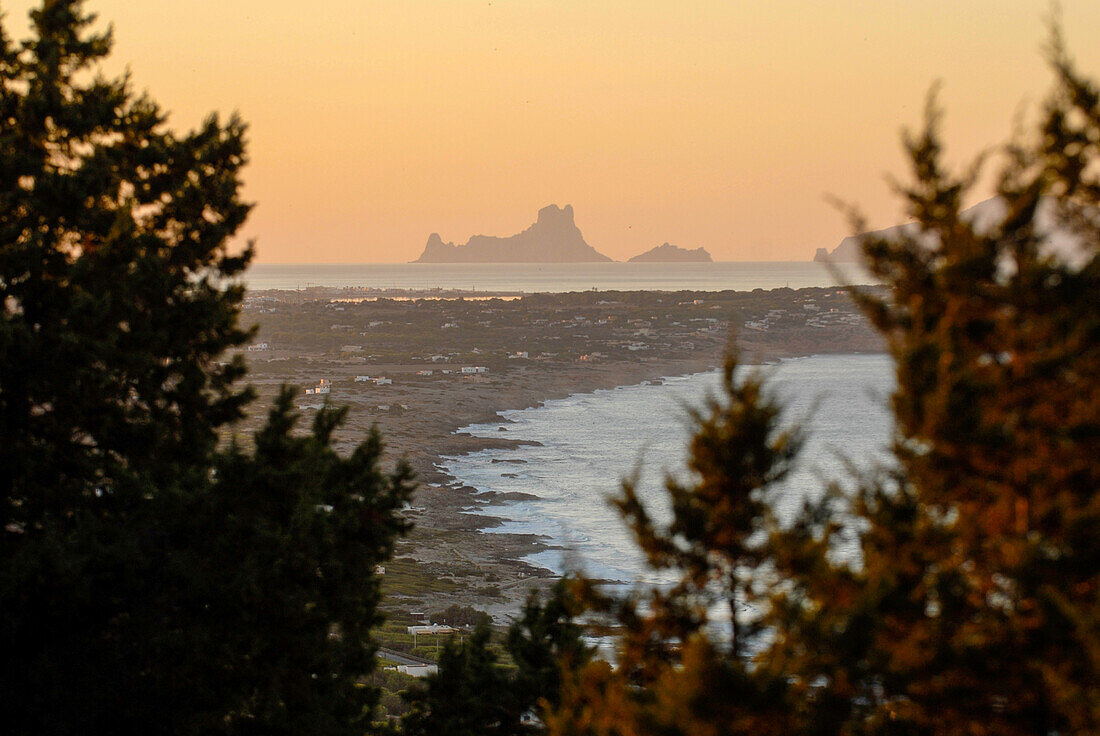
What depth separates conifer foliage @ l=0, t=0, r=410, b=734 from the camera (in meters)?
10.9

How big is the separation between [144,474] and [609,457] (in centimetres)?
5328

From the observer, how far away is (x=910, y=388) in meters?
7.32

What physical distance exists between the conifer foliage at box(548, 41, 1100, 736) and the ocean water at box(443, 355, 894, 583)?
592 inches

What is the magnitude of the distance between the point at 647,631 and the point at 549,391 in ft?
287

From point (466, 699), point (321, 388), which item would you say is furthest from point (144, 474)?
point (321, 388)

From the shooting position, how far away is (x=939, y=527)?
746cm

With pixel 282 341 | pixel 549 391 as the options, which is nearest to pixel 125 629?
pixel 549 391

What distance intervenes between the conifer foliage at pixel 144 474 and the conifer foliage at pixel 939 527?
5.00 m

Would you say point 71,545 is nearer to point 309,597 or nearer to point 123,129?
point 309,597

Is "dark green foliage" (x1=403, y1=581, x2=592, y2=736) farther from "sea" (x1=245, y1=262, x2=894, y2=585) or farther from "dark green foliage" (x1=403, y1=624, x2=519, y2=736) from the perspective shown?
"sea" (x1=245, y1=262, x2=894, y2=585)

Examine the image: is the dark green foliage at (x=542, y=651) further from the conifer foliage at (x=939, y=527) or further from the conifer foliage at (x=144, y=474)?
the conifer foliage at (x=939, y=527)

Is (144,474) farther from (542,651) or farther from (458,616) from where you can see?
(458,616)

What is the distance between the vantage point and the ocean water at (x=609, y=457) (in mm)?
43562

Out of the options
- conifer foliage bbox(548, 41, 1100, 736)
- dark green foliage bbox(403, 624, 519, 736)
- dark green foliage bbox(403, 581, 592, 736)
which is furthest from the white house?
conifer foliage bbox(548, 41, 1100, 736)
